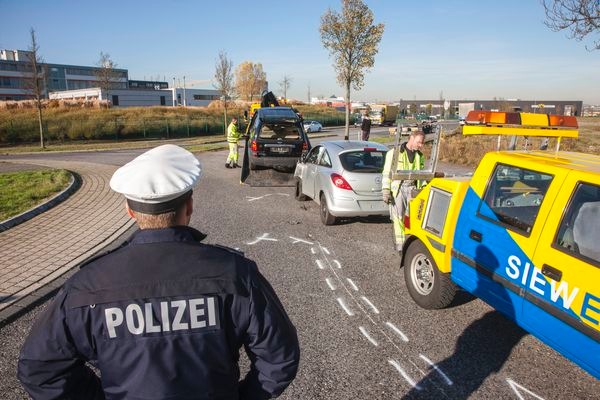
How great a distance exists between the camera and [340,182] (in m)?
A: 7.92

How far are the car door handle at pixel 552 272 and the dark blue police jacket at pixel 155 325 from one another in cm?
241

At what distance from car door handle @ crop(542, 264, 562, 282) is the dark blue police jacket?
2.41 m

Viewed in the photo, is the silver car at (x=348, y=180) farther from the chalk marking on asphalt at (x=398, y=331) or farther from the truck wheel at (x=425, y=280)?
the chalk marking on asphalt at (x=398, y=331)

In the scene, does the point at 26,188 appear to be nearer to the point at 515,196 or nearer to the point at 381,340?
the point at 381,340

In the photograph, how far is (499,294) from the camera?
376 cm

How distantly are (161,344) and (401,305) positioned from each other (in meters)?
3.96

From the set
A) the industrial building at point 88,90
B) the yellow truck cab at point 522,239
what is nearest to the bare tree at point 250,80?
the industrial building at point 88,90

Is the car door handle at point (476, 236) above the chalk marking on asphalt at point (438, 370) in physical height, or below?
above

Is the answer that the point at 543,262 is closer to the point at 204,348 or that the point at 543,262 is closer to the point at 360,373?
the point at 360,373

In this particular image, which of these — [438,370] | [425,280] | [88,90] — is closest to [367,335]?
→ [438,370]

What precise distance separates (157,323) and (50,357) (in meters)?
0.41

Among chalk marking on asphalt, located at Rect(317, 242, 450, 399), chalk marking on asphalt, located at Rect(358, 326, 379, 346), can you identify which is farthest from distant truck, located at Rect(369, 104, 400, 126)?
chalk marking on asphalt, located at Rect(358, 326, 379, 346)

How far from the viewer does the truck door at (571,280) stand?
2920 mm

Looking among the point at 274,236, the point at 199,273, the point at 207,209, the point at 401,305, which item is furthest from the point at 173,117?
the point at 199,273
